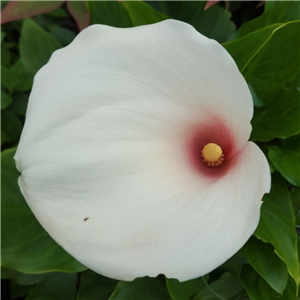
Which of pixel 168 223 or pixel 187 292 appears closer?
pixel 168 223

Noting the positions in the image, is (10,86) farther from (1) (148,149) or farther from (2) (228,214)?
(2) (228,214)

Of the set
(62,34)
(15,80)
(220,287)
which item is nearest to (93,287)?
(220,287)

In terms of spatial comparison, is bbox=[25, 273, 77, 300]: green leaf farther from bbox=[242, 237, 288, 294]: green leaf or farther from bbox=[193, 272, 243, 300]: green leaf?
bbox=[242, 237, 288, 294]: green leaf

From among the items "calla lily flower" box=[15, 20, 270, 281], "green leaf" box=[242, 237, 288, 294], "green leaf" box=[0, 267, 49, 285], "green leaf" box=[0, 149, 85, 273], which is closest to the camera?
"calla lily flower" box=[15, 20, 270, 281]

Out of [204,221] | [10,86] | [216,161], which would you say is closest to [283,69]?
[216,161]

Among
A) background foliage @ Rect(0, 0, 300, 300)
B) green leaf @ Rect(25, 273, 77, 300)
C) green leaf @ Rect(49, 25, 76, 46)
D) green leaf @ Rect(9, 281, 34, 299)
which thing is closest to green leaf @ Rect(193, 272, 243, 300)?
background foliage @ Rect(0, 0, 300, 300)

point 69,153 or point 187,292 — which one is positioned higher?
point 69,153
